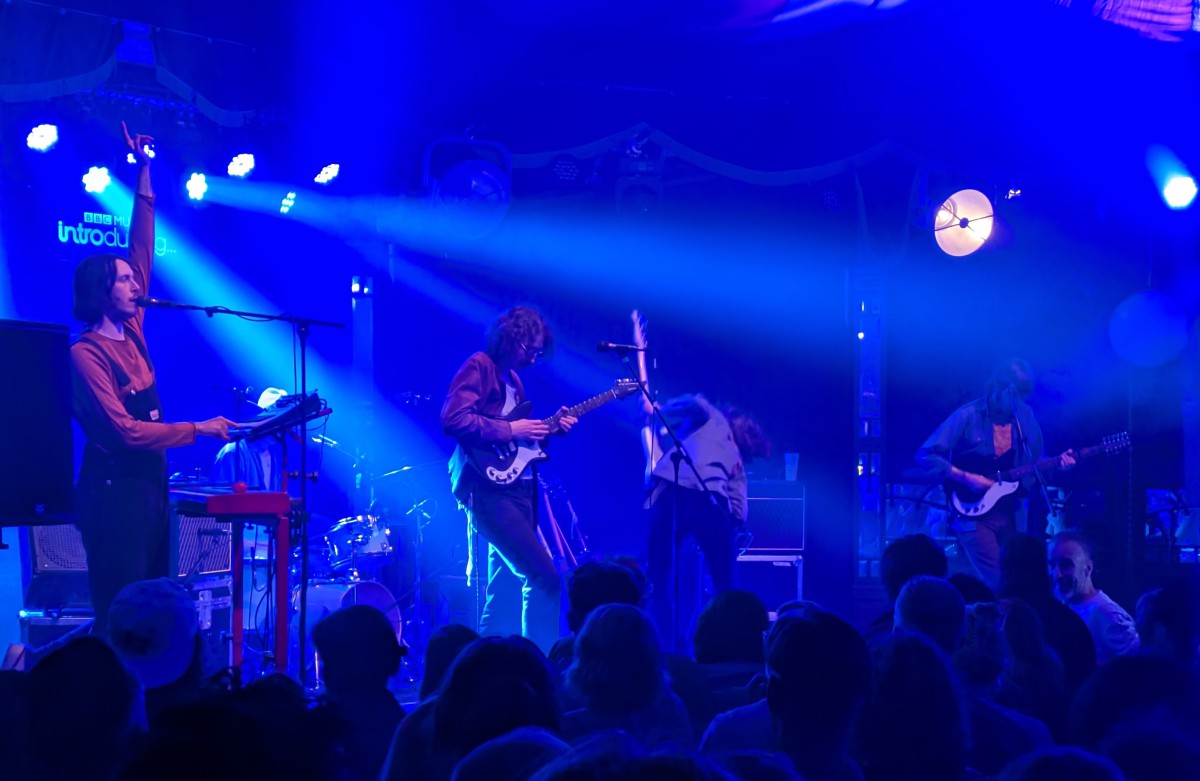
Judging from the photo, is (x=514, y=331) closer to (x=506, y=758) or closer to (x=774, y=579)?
(x=774, y=579)

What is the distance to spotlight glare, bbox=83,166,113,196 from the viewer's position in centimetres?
1080

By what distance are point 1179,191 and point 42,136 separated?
32.3 feet

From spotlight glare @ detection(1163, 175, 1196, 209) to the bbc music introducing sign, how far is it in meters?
9.25

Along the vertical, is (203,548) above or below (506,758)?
below

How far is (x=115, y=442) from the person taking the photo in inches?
216

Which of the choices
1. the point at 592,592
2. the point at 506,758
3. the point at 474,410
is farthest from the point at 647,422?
the point at 506,758

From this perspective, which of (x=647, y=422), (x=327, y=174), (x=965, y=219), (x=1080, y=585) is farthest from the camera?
(x=327, y=174)

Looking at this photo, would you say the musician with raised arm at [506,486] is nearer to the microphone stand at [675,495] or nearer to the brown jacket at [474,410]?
the brown jacket at [474,410]

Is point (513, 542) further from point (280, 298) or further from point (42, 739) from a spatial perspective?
point (280, 298)

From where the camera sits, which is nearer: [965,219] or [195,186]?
[965,219]

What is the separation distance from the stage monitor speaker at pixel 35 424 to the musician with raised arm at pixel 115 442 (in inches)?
20.4

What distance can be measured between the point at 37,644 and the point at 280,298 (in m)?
5.61

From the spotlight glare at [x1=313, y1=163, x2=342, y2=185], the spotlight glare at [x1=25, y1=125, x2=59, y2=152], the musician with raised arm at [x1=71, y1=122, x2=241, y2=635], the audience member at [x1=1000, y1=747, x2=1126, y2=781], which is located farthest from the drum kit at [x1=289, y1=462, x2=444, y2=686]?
the audience member at [x1=1000, y1=747, x2=1126, y2=781]

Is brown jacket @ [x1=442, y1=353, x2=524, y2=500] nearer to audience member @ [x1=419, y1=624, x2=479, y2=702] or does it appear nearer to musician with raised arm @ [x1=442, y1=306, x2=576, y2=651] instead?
musician with raised arm @ [x1=442, y1=306, x2=576, y2=651]
